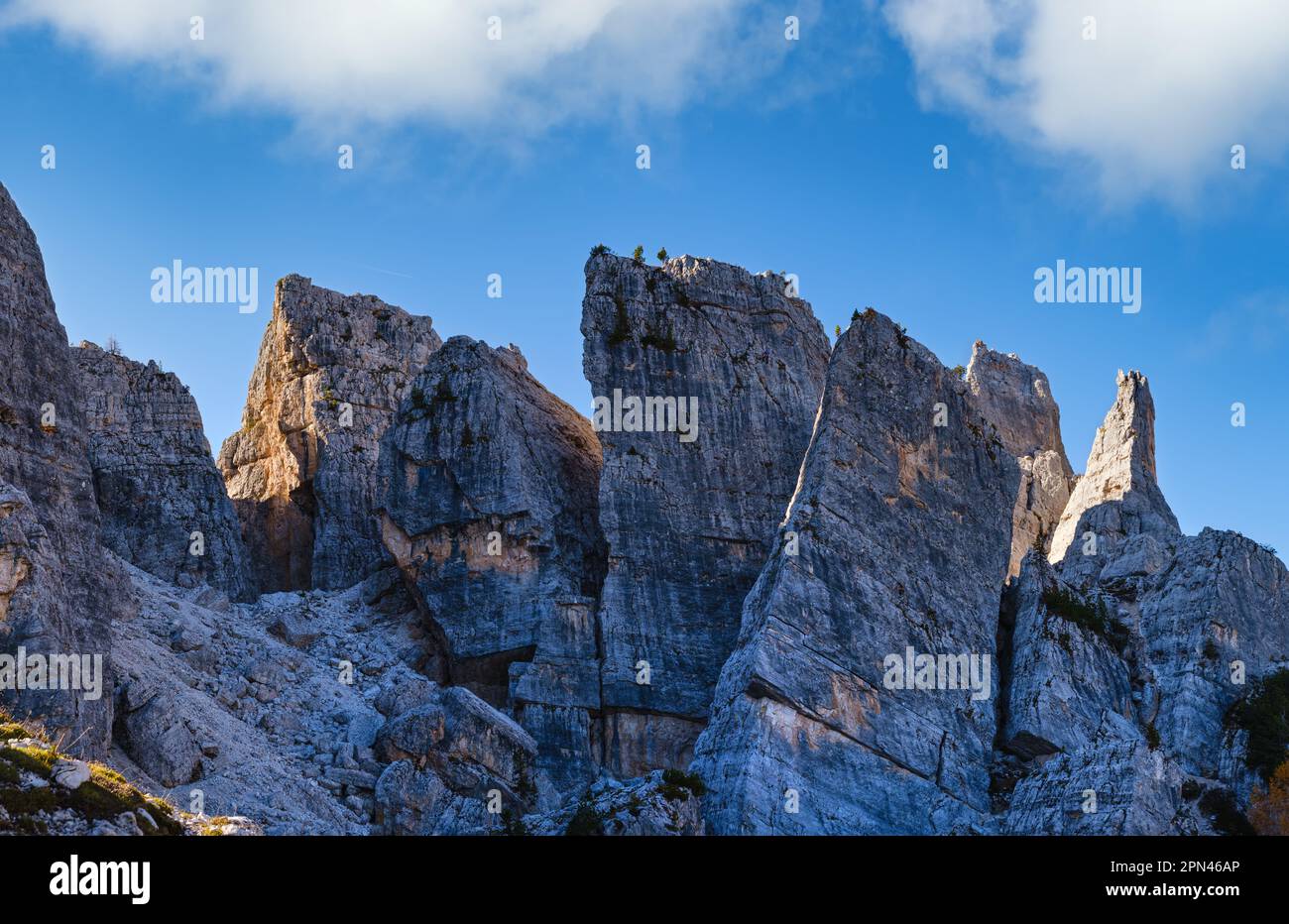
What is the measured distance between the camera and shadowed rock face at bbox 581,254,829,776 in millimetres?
72688

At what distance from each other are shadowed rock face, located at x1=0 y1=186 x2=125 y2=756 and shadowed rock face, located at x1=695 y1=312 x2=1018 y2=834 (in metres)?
21.4

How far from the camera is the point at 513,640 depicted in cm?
7500

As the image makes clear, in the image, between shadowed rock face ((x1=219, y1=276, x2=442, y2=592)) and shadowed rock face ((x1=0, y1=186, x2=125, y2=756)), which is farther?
shadowed rock face ((x1=219, y1=276, x2=442, y2=592))

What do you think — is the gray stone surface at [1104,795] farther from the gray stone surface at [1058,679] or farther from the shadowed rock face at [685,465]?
the shadowed rock face at [685,465]

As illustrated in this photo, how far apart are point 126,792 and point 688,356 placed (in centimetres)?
5342

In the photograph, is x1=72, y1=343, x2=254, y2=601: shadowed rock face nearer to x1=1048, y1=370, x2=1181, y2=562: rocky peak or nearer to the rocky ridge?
the rocky ridge

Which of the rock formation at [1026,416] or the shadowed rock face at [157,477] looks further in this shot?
the rock formation at [1026,416]

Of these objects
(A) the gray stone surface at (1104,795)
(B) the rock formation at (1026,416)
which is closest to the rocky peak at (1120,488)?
(B) the rock formation at (1026,416)

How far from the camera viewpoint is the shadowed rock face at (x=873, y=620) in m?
57.7

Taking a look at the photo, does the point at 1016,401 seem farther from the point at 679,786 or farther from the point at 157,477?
the point at 679,786

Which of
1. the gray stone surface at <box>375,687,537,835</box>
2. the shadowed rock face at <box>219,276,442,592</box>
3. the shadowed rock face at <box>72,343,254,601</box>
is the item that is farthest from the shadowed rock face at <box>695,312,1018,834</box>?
the shadowed rock face at <box>72,343,254,601</box>

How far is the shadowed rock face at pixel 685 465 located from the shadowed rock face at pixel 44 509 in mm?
24991
